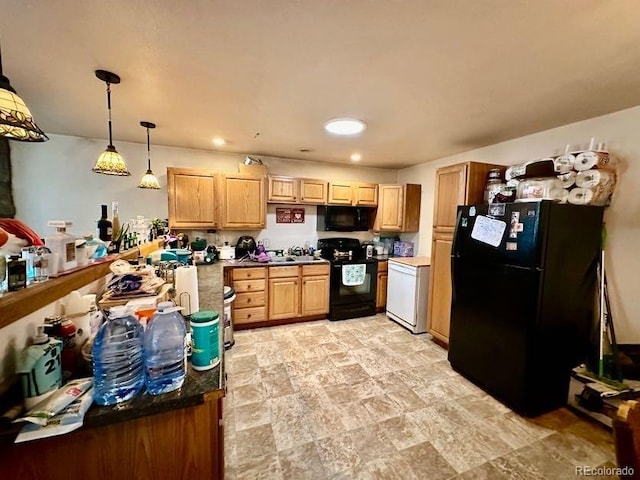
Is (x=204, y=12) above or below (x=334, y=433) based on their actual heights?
above

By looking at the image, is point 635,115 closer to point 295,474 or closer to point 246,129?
point 246,129

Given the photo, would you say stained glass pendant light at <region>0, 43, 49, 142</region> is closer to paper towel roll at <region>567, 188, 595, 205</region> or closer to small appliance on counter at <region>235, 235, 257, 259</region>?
small appliance on counter at <region>235, 235, 257, 259</region>

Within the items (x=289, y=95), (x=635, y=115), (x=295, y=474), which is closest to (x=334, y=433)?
(x=295, y=474)

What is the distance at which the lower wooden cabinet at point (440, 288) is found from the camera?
9.61ft

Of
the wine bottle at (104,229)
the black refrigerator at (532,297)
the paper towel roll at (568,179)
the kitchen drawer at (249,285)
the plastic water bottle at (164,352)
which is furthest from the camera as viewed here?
the kitchen drawer at (249,285)

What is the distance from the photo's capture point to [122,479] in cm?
81

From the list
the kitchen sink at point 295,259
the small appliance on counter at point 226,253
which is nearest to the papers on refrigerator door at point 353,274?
the kitchen sink at point 295,259

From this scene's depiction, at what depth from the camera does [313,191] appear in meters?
3.90

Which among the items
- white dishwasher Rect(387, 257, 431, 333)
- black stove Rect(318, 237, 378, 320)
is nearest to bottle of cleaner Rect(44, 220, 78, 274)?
black stove Rect(318, 237, 378, 320)

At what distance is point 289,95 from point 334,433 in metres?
2.42

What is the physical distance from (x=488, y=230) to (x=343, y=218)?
229 cm

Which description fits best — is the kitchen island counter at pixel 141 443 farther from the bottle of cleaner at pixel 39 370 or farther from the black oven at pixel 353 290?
the black oven at pixel 353 290

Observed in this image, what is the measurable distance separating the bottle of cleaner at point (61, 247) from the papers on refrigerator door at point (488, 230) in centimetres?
267

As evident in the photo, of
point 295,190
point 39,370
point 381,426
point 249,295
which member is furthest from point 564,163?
point 249,295
